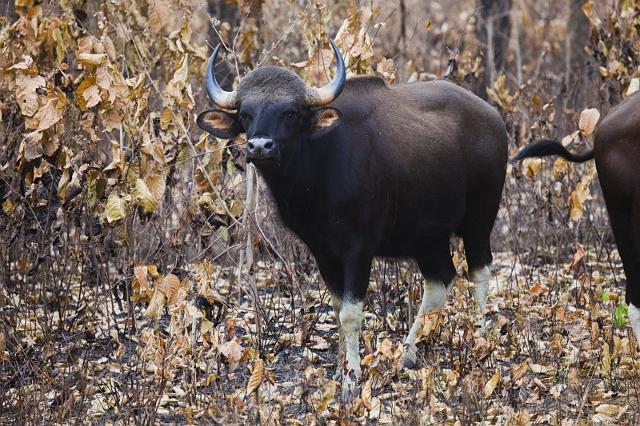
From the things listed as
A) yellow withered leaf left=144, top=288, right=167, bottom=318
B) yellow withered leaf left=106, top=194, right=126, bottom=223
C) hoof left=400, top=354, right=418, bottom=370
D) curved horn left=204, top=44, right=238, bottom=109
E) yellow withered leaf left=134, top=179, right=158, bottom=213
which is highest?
curved horn left=204, top=44, right=238, bottom=109

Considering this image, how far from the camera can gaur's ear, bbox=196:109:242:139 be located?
6176 millimetres

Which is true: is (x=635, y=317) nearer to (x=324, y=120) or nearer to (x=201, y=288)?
(x=324, y=120)

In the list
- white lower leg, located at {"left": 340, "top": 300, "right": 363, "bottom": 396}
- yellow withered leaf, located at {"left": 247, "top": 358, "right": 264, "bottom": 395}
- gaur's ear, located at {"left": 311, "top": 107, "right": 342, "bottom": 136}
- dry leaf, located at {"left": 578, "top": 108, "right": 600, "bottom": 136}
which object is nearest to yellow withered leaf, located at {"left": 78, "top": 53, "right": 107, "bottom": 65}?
gaur's ear, located at {"left": 311, "top": 107, "right": 342, "bottom": 136}

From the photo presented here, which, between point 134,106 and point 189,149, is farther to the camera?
point 189,149

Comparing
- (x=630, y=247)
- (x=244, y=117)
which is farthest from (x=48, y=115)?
(x=630, y=247)

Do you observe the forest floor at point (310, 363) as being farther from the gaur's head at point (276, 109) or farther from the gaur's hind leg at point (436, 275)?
the gaur's head at point (276, 109)

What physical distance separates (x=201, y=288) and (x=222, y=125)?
93 cm

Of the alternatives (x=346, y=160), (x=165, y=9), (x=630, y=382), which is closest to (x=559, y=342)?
(x=630, y=382)

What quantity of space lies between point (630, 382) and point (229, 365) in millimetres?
2078

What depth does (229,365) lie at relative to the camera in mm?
5344

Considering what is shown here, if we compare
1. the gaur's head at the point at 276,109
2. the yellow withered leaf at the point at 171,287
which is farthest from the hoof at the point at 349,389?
the gaur's head at the point at 276,109

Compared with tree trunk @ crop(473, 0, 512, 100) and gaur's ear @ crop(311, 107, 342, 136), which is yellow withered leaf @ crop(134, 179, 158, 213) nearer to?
gaur's ear @ crop(311, 107, 342, 136)

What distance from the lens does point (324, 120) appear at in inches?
237

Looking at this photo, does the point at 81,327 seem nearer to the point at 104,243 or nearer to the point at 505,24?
the point at 104,243
